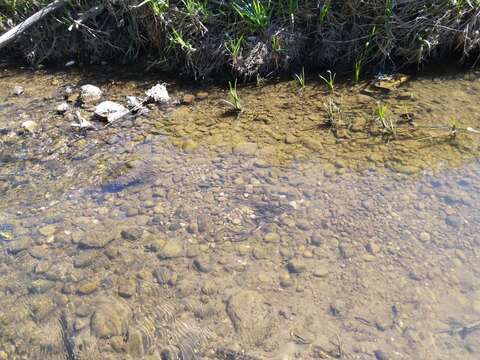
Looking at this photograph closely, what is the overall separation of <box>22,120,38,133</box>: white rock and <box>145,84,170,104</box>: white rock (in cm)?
125

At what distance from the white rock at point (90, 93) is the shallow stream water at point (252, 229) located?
0.46 m

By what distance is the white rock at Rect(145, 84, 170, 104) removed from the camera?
15.3ft

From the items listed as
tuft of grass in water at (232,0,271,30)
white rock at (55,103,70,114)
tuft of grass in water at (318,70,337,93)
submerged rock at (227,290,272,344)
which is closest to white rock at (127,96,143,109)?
white rock at (55,103,70,114)

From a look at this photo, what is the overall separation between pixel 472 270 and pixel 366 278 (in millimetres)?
668

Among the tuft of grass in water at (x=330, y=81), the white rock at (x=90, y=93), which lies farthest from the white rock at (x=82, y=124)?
the tuft of grass in water at (x=330, y=81)

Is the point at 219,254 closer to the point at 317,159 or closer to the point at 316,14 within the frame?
the point at 317,159

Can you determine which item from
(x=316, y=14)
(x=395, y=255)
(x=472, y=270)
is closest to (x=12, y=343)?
(x=395, y=255)

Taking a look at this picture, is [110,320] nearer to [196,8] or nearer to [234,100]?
[234,100]

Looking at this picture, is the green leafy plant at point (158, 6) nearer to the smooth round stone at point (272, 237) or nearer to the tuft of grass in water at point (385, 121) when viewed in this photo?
the tuft of grass in water at point (385, 121)

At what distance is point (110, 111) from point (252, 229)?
7.60 feet

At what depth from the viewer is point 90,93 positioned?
16.0 feet

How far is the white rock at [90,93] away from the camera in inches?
190

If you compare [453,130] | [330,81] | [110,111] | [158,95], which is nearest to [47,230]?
[110,111]

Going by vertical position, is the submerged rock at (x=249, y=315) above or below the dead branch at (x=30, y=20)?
below
